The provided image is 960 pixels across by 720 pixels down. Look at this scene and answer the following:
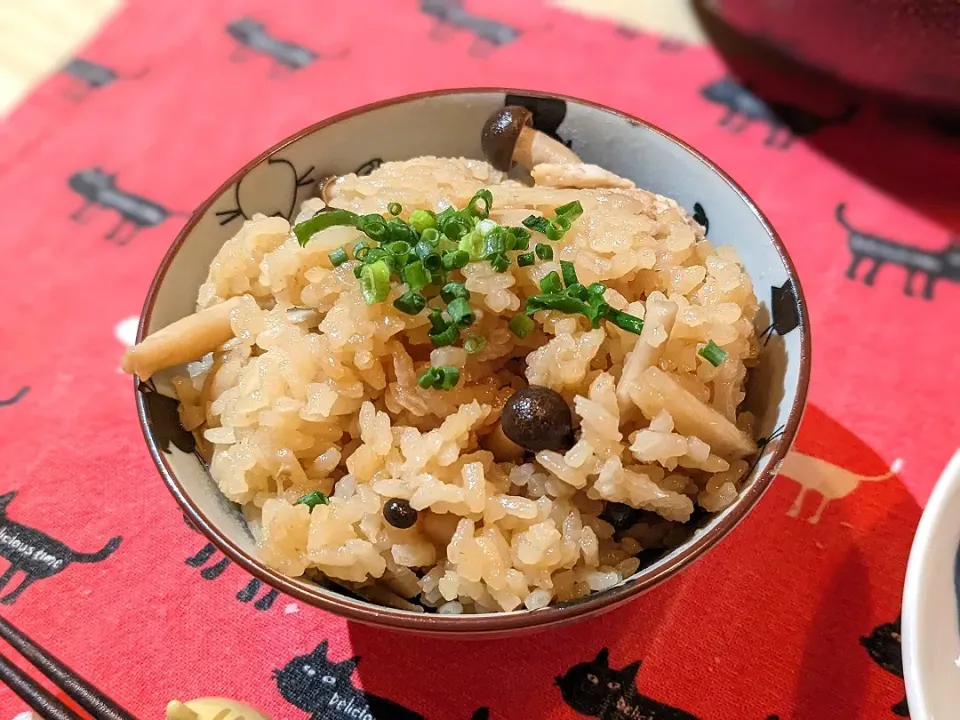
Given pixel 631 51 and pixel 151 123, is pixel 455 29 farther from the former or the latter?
pixel 151 123

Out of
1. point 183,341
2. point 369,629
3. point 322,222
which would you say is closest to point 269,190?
point 322,222

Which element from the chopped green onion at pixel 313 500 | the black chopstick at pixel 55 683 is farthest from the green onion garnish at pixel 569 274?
the black chopstick at pixel 55 683

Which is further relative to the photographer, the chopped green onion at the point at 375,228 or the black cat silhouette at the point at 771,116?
the black cat silhouette at the point at 771,116

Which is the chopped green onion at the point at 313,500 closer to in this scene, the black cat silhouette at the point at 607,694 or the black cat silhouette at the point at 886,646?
the black cat silhouette at the point at 607,694

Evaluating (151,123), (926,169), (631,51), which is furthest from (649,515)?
(151,123)

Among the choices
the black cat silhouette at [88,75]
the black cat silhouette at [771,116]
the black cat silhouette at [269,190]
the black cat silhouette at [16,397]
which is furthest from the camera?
the black cat silhouette at [88,75]

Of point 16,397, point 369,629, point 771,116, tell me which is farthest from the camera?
point 771,116

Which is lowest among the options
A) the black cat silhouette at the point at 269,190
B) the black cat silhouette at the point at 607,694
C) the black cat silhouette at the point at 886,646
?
the black cat silhouette at the point at 607,694

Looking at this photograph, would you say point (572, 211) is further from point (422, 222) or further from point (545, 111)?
point (545, 111)
